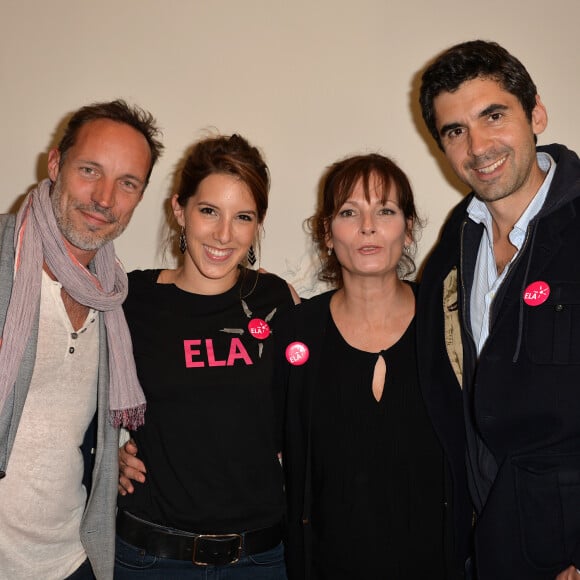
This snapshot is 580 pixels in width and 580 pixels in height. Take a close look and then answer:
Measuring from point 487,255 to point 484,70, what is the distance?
0.60 metres

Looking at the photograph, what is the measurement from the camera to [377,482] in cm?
211

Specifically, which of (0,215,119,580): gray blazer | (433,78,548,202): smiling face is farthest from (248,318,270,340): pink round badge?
(433,78,548,202): smiling face

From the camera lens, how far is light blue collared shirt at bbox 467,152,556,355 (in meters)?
2.02

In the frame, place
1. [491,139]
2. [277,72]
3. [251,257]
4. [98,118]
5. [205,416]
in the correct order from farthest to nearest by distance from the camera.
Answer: [277,72] < [251,257] < [98,118] < [205,416] < [491,139]

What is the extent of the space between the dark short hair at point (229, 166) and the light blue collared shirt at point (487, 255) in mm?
745

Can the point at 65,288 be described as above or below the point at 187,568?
above

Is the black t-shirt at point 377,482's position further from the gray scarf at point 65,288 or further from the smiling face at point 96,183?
the smiling face at point 96,183

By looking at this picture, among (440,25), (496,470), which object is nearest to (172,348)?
(496,470)

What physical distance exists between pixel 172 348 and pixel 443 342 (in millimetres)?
936

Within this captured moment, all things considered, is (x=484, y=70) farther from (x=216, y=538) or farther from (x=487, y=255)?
A: (x=216, y=538)

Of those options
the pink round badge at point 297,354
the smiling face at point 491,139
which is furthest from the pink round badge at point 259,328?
the smiling face at point 491,139

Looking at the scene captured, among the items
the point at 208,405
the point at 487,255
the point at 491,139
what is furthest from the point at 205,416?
the point at 491,139

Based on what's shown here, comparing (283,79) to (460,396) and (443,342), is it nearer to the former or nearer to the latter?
(443,342)

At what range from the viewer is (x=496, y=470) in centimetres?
199
